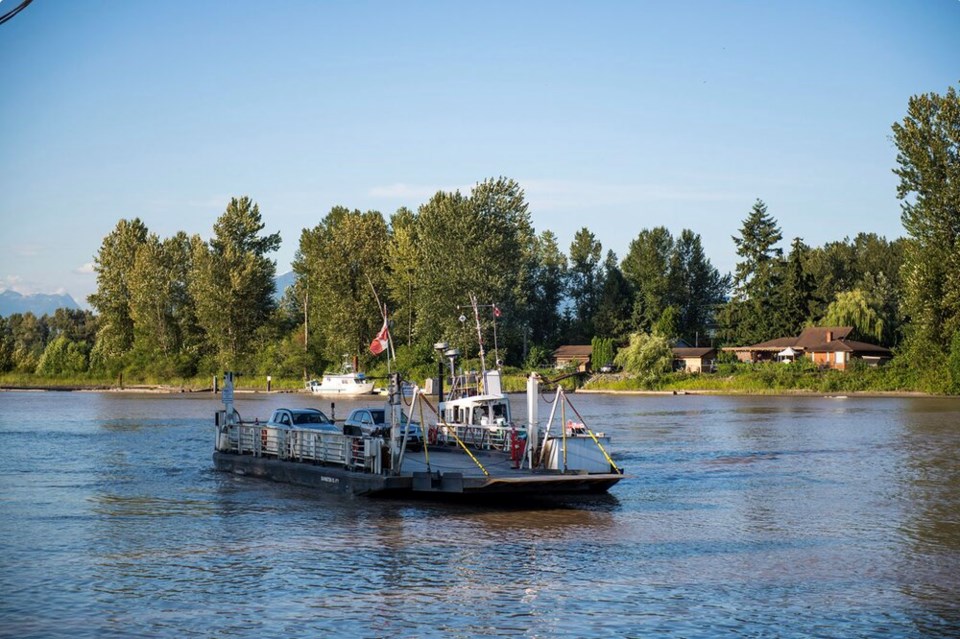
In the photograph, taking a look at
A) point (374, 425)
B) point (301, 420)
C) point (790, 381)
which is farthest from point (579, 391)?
point (301, 420)

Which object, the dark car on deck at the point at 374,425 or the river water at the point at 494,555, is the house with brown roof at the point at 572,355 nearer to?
the river water at the point at 494,555

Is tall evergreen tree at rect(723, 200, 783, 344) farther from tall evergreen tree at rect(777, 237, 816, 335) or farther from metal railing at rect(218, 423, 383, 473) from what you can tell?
metal railing at rect(218, 423, 383, 473)

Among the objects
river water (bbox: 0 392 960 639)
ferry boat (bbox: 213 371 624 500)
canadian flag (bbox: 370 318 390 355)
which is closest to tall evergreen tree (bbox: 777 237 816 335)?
river water (bbox: 0 392 960 639)

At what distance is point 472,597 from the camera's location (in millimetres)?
18062

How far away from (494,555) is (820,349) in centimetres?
8608

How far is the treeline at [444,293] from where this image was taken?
337ft

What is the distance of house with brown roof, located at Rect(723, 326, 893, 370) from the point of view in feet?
328

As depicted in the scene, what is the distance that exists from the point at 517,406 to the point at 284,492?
47380 millimetres

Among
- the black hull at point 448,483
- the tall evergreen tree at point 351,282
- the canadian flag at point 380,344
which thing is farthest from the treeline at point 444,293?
the black hull at point 448,483

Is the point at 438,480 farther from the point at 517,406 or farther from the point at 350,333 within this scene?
the point at 350,333

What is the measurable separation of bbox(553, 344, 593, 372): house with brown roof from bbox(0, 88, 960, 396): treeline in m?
2.36

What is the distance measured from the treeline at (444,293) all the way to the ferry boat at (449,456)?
57331 millimetres

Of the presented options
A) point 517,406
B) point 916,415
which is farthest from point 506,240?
point 916,415

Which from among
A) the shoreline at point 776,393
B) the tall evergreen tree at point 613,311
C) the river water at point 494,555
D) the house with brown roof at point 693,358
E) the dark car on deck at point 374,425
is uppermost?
the tall evergreen tree at point 613,311
